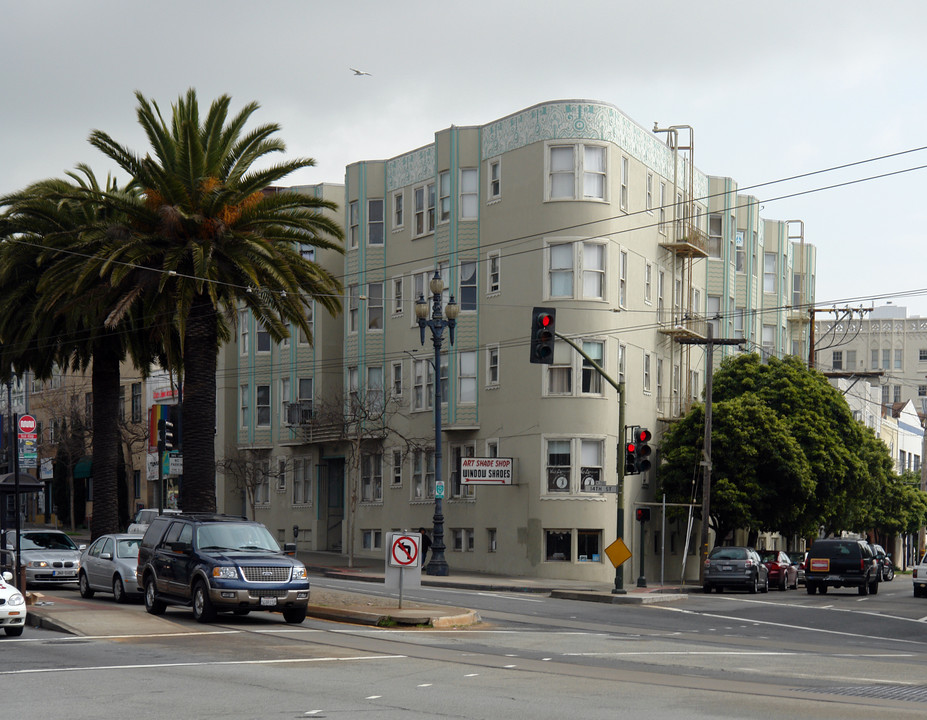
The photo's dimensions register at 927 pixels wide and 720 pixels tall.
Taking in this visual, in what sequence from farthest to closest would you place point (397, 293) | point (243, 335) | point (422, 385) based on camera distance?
point (243, 335)
point (397, 293)
point (422, 385)

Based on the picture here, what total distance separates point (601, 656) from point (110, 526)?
22.3m

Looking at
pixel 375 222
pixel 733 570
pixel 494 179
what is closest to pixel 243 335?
pixel 375 222

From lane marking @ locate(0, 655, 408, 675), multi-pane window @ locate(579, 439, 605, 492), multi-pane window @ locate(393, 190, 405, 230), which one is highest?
multi-pane window @ locate(393, 190, 405, 230)

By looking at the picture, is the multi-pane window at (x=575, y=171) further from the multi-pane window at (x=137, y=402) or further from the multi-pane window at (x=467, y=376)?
the multi-pane window at (x=137, y=402)

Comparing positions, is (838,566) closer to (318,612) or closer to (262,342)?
(318,612)

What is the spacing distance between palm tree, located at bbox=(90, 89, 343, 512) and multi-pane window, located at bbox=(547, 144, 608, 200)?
16.2m

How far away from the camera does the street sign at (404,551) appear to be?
22.9 m

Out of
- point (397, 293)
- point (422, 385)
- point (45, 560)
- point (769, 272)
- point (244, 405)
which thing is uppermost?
point (769, 272)

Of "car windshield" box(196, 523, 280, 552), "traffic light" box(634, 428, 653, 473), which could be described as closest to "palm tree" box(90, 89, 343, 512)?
"car windshield" box(196, 523, 280, 552)

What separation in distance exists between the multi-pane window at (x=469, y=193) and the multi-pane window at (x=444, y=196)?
66 cm

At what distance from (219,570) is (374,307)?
31.5 meters

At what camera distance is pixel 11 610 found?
63.0 ft

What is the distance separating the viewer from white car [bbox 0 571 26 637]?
19.1 m

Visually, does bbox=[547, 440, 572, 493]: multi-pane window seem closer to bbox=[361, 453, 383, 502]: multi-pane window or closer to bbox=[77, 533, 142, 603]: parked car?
bbox=[361, 453, 383, 502]: multi-pane window
